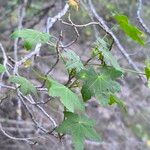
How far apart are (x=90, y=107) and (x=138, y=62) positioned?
22.6 inches

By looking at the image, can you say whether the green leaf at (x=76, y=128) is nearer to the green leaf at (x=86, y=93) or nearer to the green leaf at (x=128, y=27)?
the green leaf at (x=86, y=93)

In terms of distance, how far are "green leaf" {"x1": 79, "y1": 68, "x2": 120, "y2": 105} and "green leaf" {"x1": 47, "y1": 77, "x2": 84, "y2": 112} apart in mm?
40

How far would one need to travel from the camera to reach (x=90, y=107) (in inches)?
153

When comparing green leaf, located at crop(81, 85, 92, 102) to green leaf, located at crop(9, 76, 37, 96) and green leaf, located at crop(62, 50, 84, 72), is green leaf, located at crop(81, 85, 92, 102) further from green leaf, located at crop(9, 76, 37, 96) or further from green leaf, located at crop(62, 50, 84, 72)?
green leaf, located at crop(9, 76, 37, 96)

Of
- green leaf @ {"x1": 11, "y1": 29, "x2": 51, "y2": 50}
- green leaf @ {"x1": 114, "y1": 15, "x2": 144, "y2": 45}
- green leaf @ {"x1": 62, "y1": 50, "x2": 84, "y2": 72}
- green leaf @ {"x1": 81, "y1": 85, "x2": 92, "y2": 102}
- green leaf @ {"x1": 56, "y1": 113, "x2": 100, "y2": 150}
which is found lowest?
green leaf @ {"x1": 56, "y1": 113, "x2": 100, "y2": 150}

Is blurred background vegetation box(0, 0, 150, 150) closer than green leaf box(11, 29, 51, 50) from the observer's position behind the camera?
No

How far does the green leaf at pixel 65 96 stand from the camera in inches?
52.9

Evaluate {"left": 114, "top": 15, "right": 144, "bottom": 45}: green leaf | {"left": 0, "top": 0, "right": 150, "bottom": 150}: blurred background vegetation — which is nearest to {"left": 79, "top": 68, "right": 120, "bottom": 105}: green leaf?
{"left": 114, "top": 15, "right": 144, "bottom": 45}: green leaf

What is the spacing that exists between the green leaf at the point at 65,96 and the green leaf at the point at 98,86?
0.04m

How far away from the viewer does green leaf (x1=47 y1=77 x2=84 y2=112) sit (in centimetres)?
134

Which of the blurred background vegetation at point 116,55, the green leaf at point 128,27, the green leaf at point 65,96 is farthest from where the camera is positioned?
the blurred background vegetation at point 116,55

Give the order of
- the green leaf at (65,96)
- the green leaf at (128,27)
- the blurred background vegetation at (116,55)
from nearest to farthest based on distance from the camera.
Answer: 1. the green leaf at (65,96)
2. the green leaf at (128,27)
3. the blurred background vegetation at (116,55)

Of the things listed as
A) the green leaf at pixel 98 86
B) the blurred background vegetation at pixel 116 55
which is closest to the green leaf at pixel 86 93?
the green leaf at pixel 98 86

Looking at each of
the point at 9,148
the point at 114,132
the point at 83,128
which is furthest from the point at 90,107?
the point at 83,128
